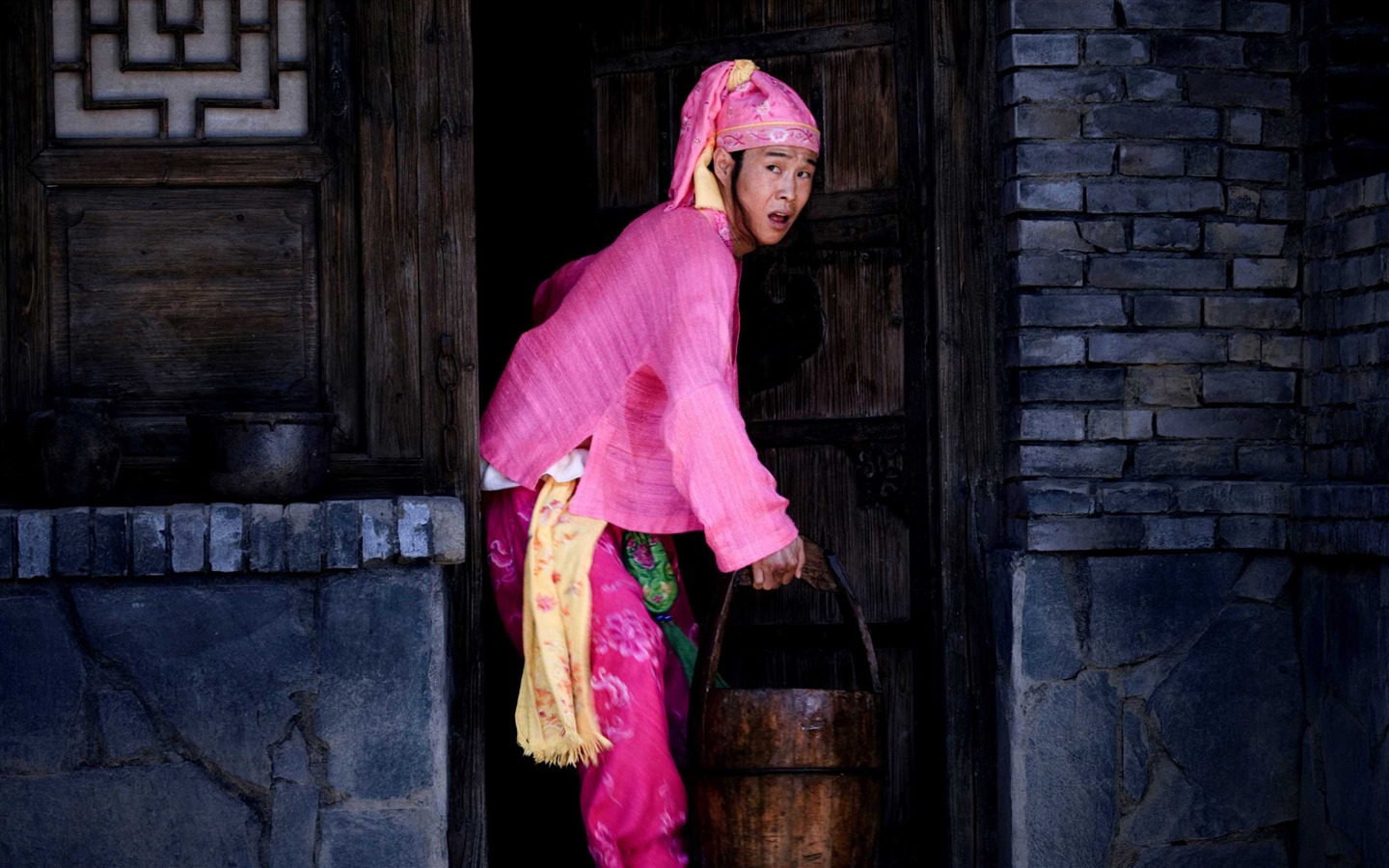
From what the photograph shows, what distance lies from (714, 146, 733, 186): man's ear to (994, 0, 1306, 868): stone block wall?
0.68 metres

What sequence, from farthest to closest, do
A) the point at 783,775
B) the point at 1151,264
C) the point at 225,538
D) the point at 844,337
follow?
1. the point at 844,337
2. the point at 1151,264
3. the point at 783,775
4. the point at 225,538

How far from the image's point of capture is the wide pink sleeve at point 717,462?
3389 millimetres

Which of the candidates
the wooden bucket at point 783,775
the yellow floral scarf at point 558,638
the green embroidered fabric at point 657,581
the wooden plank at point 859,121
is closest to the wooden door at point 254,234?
the yellow floral scarf at point 558,638

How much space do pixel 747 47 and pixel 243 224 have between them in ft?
5.30

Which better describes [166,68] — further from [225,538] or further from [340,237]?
[225,538]

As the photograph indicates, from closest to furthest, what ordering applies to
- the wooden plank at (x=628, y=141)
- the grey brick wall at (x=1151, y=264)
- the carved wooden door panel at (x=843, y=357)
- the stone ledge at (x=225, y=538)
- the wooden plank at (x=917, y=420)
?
the stone ledge at (x=225, y=538), the grey brick wall at (x=1151, y=264), the wooden plank at (x=917, y=420), the carved wooden door panel at (x=843, y=357), the wooden plank at (x=628, y=141)

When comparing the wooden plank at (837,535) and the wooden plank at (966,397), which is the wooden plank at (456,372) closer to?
the wooden plank at (837,535)

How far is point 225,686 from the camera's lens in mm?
3209

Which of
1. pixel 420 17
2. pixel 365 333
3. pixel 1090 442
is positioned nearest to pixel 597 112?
pixel 420 17

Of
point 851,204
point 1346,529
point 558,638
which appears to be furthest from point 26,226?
point 1346,529

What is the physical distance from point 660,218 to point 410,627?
1173 millimetres

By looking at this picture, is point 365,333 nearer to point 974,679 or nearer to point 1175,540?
point 974,679

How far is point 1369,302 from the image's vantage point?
359 centimetres

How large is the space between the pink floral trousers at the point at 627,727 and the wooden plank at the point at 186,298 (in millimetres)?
710
